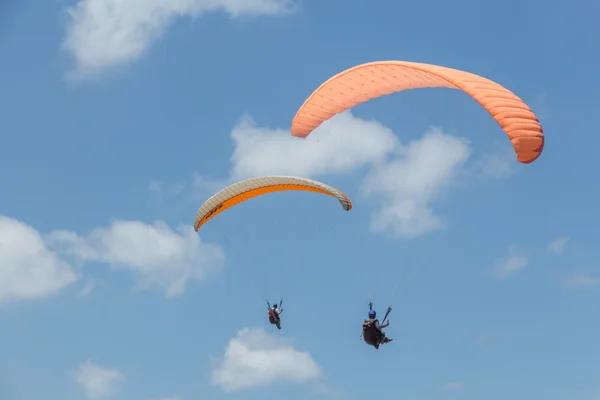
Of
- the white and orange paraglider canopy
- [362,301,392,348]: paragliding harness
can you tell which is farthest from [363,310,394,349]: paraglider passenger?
the white and orange paraglider canopy

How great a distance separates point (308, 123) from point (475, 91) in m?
9.15

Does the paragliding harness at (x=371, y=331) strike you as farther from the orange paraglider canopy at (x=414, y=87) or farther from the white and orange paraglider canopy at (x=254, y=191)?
the orange paraglider canopy at (x=414, y=87)

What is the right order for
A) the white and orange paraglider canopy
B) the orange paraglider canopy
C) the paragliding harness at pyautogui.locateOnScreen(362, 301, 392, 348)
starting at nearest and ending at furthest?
1. the orange paraglider canopy
2. the paragliding harness at pyautogui.locateOnScreen(362, 301, 392, 348)
3. the white and orange paraglider canopy

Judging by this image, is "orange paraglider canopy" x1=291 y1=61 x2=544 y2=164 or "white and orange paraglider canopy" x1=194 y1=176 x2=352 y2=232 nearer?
"orange paraglider canopy" x1=291 y1=61 x2=544 y2=164

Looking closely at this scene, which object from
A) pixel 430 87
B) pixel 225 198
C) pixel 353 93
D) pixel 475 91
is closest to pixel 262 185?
pixel 225 198

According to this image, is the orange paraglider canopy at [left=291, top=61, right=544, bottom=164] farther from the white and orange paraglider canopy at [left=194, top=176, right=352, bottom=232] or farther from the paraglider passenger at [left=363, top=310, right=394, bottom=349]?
the paraglider passenger at [left=363, top=310, right=394, bottom=349]

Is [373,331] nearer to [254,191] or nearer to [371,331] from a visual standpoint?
[371,331]

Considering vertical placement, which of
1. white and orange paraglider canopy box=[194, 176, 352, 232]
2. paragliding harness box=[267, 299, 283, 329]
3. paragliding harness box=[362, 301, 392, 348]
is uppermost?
white and orange paraglider canopy box=[194, 176, 352, 232]

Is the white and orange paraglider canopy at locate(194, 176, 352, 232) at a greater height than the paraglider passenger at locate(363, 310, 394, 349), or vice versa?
the white and orange paraglider canopy at locate(194, 176, 352, 232)

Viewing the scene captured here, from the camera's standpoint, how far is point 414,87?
136ft

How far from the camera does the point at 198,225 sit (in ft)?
152

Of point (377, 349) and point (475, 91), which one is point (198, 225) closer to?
point (377, 349)

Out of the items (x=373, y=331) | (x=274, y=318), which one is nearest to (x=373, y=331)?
(x=373, y=331)

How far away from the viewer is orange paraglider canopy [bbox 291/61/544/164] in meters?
35.8
